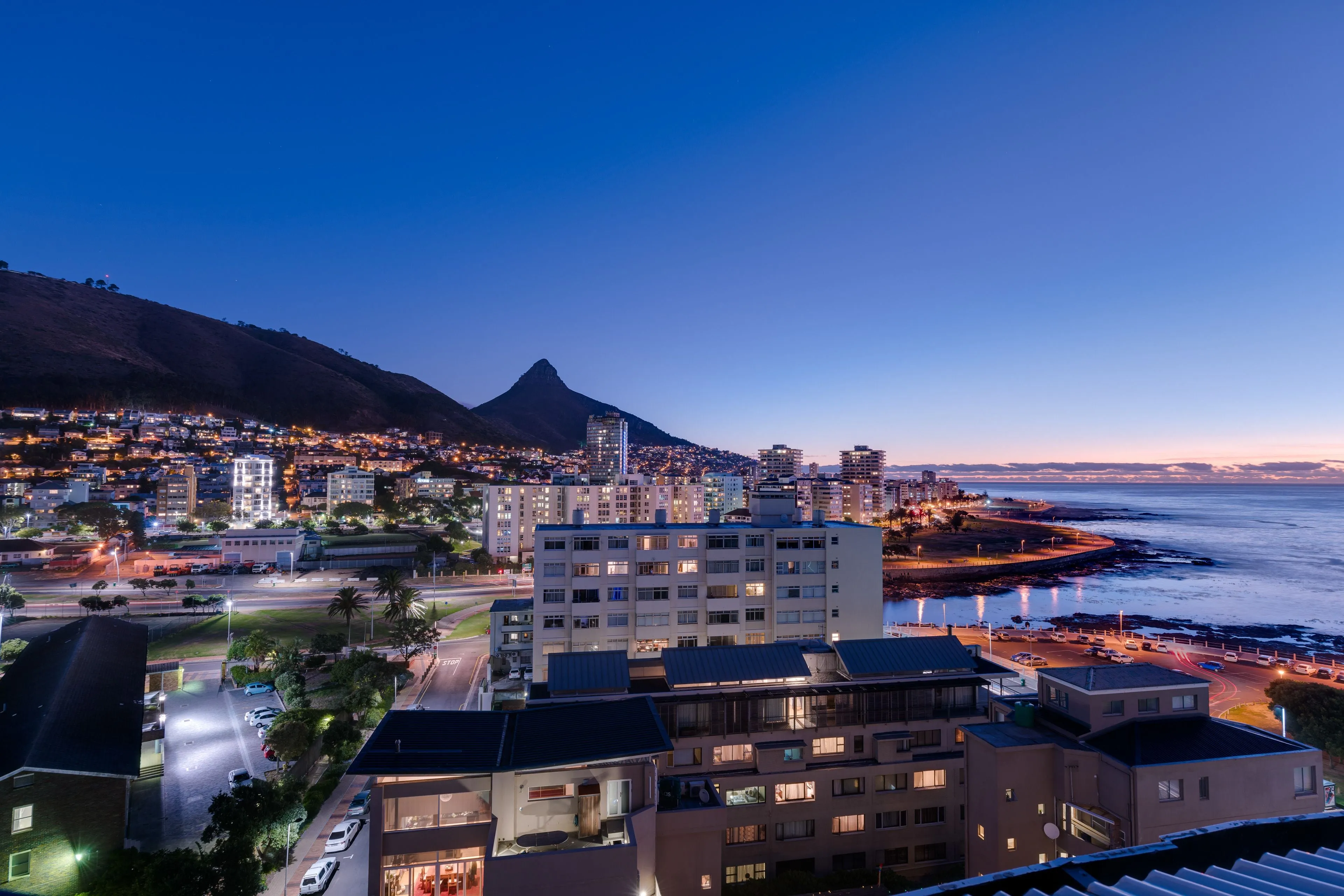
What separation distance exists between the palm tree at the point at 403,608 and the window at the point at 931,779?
35.2 meters

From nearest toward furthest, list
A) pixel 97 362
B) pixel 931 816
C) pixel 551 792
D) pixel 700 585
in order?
pixel 551 792 → pixel 931 816 → pixel 700 585 → pixel 97 362

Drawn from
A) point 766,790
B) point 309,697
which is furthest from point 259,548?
point 766,790

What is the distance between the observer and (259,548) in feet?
229

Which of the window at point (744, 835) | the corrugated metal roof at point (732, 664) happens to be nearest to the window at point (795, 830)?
the window at point (744, 835)

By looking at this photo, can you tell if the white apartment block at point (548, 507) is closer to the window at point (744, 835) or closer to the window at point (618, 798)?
the window at point (744, 835)

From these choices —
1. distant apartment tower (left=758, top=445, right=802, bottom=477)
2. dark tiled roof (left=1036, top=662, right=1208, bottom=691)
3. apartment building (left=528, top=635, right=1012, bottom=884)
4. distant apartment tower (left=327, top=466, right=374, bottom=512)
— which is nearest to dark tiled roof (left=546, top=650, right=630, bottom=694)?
apartment building (left=528, top=635, right=1012, bottom=884)

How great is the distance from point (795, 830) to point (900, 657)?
20.9ft

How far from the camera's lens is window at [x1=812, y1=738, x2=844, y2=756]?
1856 centimetres

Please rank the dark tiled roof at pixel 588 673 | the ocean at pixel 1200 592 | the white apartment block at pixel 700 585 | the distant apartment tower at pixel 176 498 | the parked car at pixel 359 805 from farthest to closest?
the distant apartment tower at pixel 176 498, the ocean at pixel 1200 592, the white apartment block at pixel 700 585, the parked car at pixel 359 805, the dark tiled roof at pixel 588 673

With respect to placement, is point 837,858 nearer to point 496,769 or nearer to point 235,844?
point 496,769

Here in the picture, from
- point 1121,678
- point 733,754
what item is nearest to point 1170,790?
point 1121,678

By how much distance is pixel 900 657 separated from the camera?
20.1 metres

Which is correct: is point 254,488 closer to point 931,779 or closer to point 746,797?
point 746,797

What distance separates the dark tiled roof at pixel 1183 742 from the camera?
14367 millimetres
